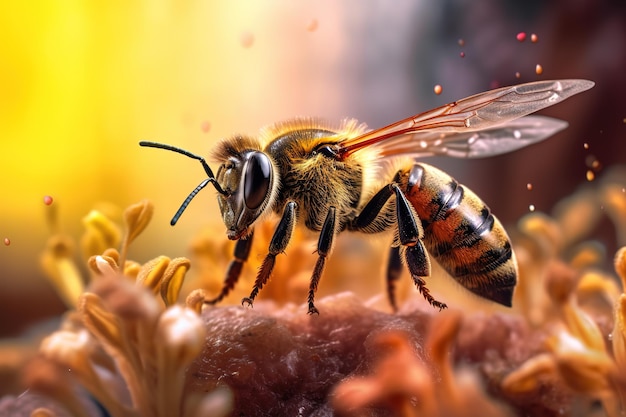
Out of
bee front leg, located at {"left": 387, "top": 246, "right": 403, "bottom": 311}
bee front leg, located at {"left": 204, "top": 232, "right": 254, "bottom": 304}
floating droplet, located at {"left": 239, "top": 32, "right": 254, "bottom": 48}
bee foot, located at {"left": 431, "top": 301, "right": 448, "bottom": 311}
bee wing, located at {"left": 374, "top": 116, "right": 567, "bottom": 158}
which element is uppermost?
floating droplet, located at {"left": 239, "top": 32, "right": 254, "bottom": 48}

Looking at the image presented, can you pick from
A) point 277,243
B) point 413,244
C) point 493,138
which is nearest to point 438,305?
point 413,244

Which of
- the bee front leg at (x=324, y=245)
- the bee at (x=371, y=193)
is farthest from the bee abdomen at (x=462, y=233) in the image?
the bee front leg at (x=324, y=245)

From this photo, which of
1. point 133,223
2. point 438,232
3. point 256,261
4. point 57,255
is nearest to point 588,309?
point 438,232

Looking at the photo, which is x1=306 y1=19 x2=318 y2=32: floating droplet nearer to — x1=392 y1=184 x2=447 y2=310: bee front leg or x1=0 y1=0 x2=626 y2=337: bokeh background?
x1=0 y1=0 x2=626 y2=337: bokeh background

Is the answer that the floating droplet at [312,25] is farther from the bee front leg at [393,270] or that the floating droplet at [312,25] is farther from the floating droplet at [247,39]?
the bee front leg at [393,270]

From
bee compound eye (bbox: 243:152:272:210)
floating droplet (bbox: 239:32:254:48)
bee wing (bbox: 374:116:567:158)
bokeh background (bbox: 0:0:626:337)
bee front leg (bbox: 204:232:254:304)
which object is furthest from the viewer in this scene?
floating droplet (bbox: 239:32:254:48)

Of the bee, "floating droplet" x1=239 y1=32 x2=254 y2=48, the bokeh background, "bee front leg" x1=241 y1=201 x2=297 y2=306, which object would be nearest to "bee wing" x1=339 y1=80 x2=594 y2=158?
the bee

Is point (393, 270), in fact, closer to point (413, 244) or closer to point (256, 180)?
point (413, 244)
